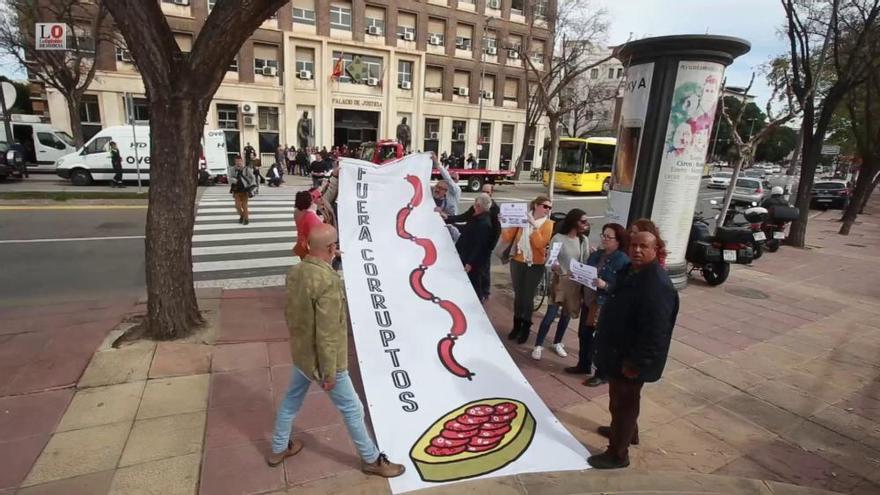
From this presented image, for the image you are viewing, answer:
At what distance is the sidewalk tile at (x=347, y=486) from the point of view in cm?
301

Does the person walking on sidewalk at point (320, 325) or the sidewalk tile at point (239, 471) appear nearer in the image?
the person walking on sidewalk at point (320, 325)

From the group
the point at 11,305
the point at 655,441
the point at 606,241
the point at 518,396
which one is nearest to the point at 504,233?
the point at 606,241

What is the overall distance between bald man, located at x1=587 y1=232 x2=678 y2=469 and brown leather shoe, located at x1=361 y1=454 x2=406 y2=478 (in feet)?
4.83

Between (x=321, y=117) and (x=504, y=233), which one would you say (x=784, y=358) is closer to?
(x=504, y=233)

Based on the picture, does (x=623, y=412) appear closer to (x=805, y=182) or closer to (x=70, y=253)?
(x=70, y=253)

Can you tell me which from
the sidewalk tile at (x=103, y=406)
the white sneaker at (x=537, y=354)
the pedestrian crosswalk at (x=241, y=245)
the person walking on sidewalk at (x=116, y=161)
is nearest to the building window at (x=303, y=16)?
the person walking on sidewalk at (x=116, y=161)

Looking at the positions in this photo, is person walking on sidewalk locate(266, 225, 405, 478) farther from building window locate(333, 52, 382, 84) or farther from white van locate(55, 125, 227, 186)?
building window locate(333, 52, 382, 84)

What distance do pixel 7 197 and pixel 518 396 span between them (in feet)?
52.8

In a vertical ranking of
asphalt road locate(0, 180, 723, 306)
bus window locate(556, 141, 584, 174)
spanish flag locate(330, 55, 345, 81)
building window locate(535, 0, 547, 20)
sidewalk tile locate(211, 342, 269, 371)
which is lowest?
asphalt road locate(0, 180, 723, 306)

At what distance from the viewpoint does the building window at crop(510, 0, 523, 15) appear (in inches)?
1430

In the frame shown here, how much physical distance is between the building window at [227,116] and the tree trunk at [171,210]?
26171 millimetres

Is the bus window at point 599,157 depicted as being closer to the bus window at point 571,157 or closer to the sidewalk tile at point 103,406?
the bus window at point 571,157

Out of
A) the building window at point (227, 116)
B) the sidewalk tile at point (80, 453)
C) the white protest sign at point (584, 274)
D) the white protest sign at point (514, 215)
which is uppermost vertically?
the building window at point (227, 116)

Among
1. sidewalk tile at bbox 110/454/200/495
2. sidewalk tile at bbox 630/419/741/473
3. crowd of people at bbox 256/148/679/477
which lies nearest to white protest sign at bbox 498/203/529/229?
crowd of people at bbox 256/148/679/477
